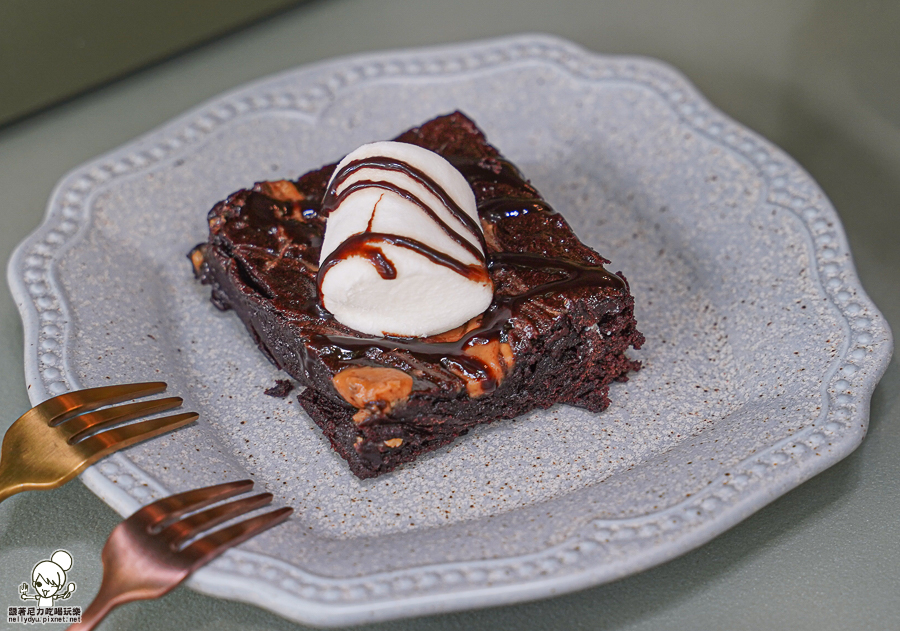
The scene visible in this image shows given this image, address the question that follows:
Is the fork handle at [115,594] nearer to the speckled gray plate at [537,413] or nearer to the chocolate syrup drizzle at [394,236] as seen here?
the speckled gray plate at [537,413]

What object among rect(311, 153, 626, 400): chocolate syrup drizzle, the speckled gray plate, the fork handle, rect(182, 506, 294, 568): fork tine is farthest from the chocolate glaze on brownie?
the fork handle

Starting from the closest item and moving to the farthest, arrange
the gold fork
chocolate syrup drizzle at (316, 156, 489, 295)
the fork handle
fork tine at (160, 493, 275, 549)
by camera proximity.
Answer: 1. the fork handle
2. fork tine at (160, 493, 275, 549)
3. the gold fork
4. chocolate syrup drizzle at (316, 156, 489, 295)

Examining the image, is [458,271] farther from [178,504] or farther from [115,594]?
[115,594]

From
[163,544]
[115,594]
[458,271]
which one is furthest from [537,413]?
[115,594]

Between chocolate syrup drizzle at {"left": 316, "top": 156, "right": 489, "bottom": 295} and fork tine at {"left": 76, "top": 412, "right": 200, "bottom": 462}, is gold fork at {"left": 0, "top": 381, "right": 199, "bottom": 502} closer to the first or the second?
Answer: fork tine at {"left": 76, "top": 412, "right": 200, "bottom": 462}

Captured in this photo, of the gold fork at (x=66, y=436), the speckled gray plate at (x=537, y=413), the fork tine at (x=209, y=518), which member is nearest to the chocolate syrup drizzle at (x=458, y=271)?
the speckled gray plate at (x=537, y=413)
